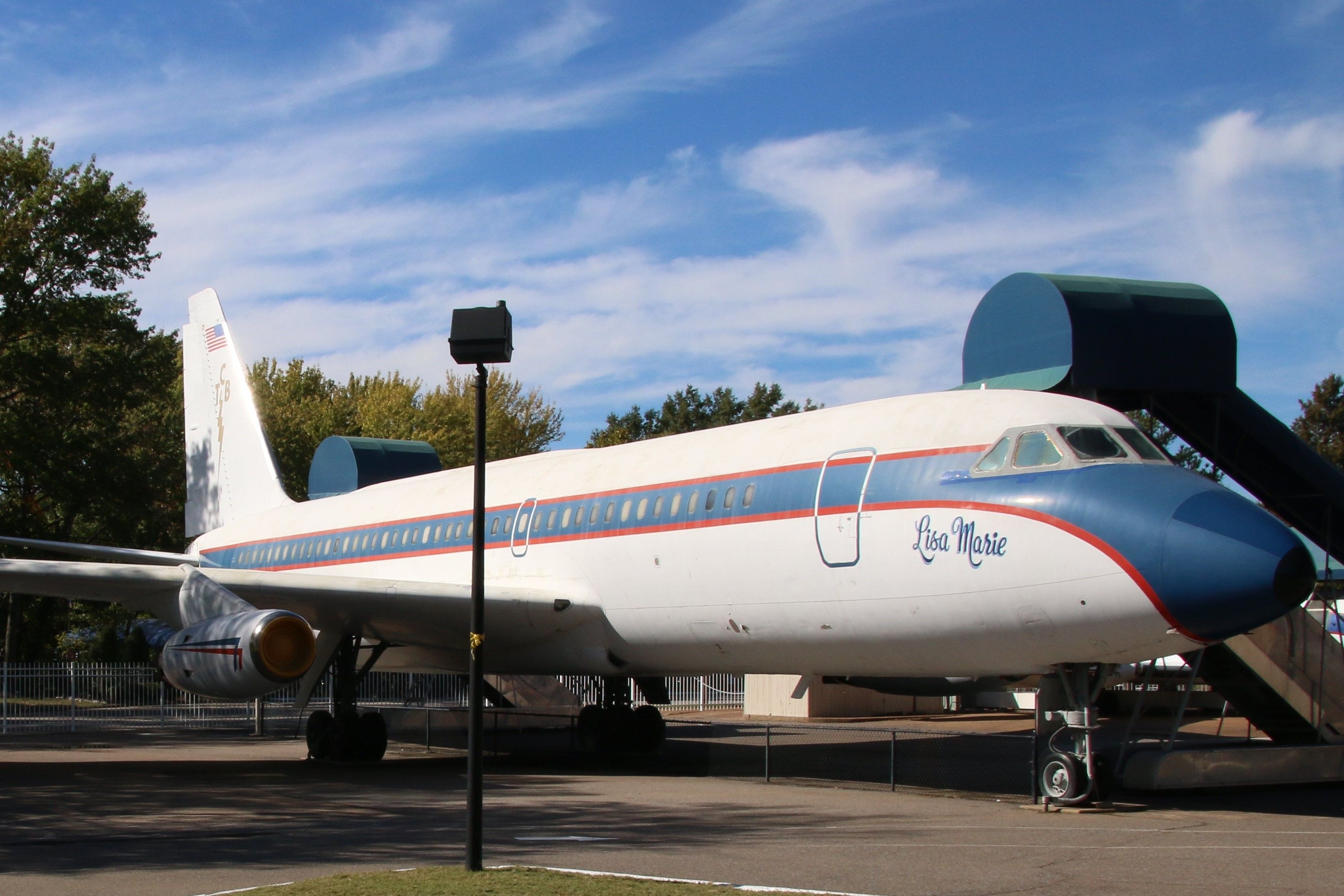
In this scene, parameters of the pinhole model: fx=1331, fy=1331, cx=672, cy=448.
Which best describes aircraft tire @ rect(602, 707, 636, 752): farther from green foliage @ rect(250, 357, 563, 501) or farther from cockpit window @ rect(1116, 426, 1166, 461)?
green foliage @ rect(250, 357, 563, 501)

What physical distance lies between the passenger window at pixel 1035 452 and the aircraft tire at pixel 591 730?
9134 millimetres

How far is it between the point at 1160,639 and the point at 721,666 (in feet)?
19.2

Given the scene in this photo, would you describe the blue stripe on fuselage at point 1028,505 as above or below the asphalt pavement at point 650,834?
above

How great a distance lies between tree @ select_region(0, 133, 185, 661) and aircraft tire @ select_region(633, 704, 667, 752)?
83.0ft

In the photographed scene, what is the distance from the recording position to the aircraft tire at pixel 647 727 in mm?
19469

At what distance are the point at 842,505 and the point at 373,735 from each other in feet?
27.5

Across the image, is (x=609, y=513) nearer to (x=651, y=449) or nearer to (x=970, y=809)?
(x=651, y=449)

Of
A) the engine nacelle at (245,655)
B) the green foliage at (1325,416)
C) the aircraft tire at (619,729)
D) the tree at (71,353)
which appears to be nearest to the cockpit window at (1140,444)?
the engine nacelle at (245,655)

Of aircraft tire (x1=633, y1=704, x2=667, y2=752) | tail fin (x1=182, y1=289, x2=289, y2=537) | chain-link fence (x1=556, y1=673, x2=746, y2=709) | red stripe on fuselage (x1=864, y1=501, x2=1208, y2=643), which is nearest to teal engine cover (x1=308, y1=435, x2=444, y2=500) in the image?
tail fin (x1=182, y1=289, x2=289, y2=537)

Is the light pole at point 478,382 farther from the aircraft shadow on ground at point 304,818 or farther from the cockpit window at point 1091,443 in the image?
the cockpit window at point 1091,443

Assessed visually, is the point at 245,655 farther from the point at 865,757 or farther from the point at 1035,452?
the point at 865,757

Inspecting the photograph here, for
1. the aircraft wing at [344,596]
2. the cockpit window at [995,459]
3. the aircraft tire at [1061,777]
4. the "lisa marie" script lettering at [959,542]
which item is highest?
the cockpit window at [995,459]

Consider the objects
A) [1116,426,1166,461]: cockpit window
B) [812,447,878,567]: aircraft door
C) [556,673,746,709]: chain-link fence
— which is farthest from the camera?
[556,673,746,709]: chain-link fence

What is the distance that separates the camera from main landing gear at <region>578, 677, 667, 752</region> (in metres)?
19.3
